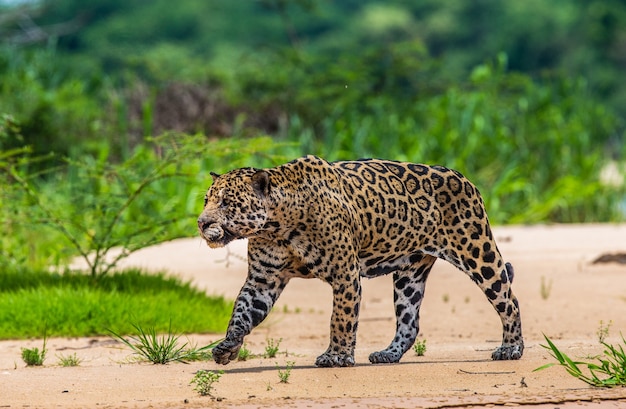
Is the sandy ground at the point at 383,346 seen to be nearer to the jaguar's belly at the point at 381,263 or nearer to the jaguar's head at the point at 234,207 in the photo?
the jaguar's belly at the point at 381,263

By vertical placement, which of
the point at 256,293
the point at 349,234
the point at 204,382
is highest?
the point at 349,234

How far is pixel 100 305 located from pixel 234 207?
3295 mm

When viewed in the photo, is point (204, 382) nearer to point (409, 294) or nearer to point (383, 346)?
point (409, 294)

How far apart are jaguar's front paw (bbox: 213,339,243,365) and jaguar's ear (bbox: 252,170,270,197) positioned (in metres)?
0.96

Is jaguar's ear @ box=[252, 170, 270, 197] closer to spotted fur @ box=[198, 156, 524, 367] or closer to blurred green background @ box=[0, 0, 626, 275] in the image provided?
spotted fur @ box=[198, 156, 524, 367]

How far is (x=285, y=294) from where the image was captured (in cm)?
1279

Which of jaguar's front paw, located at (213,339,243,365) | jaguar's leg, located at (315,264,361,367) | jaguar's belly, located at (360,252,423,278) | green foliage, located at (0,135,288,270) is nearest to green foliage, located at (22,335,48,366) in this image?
jaguar's front paw, located at (213,339,243,365)

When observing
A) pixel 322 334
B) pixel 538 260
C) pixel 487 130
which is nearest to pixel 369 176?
pixel 322 334

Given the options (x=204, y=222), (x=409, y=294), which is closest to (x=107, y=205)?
(x=409, y=294)

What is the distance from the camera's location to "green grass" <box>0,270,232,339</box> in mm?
9844

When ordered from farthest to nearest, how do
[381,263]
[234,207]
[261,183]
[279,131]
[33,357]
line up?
[279,131] < [381,263] < [33,357] < [261,183] < [234,207]

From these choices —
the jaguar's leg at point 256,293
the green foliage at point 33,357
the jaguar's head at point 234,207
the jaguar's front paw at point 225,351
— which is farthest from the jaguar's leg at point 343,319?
the green foliage at point 33,357

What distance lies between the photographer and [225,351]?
7.46m

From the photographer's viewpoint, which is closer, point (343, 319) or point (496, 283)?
point (343, 319)
